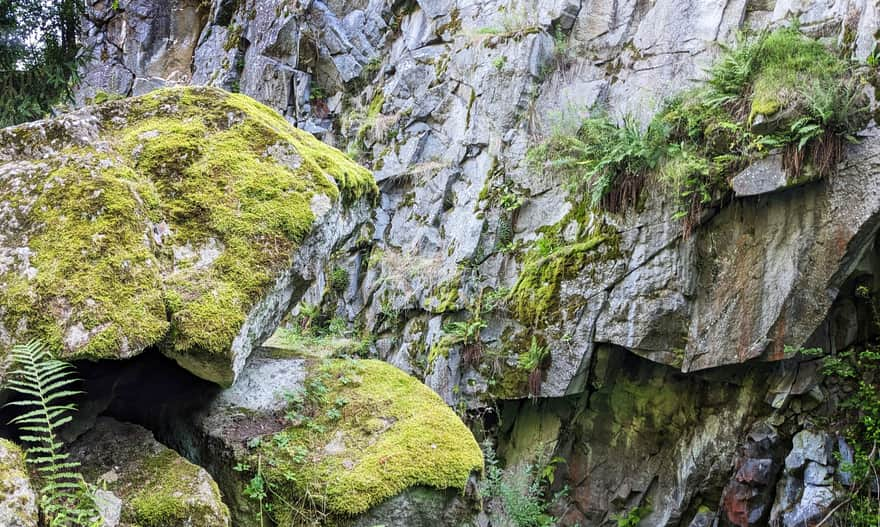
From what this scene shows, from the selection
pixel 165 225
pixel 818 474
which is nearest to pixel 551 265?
pixel 818 474

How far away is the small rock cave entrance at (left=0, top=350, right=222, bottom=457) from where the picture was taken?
3.70 m

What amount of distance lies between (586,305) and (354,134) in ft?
22.2

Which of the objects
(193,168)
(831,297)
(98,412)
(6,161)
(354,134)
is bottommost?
(98,412)

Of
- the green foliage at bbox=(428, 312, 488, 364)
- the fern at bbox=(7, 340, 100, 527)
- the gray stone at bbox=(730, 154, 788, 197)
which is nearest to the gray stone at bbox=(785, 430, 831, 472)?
the gray stone at bbox=(730, 154, 788, 197)

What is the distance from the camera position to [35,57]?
27.8 feet

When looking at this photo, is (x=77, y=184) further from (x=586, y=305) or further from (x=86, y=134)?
(x=586, y=305)

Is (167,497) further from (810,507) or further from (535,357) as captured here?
(810,507)

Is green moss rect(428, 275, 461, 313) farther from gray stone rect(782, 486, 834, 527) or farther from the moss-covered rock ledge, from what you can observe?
gray stone rect(782, 486, 834, 527)

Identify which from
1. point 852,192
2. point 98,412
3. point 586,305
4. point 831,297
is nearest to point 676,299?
point 586,305

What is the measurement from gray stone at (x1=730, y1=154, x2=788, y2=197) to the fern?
654cm

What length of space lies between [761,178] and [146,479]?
21.3 feet

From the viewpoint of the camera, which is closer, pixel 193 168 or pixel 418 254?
pixel 193 168

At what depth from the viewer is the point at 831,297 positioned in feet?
20.1

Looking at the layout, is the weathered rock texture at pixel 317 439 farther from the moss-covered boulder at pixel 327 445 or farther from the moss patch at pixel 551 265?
the moss patch at pixel 551 265
